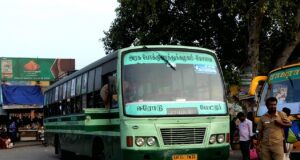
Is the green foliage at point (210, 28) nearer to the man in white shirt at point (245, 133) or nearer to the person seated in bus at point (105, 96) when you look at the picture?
the man in white shirt at point (245, 133)

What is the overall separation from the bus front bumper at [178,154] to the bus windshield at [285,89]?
98.4 inches

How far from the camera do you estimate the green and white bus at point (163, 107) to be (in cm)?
983

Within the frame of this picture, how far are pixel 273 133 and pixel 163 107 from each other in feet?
7.04

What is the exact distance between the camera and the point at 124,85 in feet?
33.6

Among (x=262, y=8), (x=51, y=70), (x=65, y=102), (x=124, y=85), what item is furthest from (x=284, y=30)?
(x=51, y=70)

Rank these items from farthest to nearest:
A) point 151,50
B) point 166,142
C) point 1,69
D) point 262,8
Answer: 1. point 1,69
2. point 262,8
3. point 151,50
4. point 166,142

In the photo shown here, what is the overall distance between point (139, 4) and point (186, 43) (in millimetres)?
3818

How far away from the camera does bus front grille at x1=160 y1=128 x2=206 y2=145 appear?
32.4 feet

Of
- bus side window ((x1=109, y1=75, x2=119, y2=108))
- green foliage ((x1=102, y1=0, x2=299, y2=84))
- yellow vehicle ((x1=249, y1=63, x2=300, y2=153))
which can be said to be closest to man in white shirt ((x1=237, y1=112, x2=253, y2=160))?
yellow vehicle ((x1=249, y1=63, x2=300, y2=153))

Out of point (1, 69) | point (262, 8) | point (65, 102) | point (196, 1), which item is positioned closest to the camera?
point (65, 102)

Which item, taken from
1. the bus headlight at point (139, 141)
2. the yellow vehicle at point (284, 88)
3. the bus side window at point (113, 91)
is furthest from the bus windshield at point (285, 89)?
the bus side window at point (113, 91)

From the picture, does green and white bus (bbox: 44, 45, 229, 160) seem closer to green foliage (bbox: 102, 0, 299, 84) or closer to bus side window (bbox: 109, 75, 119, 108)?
bus side window (bbox: 109, 75, 119, 108)

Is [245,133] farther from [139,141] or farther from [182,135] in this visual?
[139,141]

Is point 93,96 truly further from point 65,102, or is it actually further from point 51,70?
point 51,70
